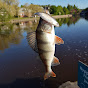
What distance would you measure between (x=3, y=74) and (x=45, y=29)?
8.52m

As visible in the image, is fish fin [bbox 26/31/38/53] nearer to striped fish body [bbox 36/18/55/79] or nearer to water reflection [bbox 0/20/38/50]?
striped fish body [bbox 36/18/55/79]

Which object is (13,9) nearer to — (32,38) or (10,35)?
(10,35)

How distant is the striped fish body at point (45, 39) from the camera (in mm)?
2331

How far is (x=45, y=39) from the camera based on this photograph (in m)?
2.42

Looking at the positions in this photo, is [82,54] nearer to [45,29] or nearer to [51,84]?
[51,84]

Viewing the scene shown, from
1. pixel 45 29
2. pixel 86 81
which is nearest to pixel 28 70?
pixel 86 81

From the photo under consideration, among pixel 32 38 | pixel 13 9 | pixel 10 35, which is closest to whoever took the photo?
pixel 32 38

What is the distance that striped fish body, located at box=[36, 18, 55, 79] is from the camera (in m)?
2.33

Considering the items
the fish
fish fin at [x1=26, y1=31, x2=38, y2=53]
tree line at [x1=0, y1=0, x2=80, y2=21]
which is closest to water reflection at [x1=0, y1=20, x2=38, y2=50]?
fish fin at [x1=26, y1=31, x2=38, y2=53]

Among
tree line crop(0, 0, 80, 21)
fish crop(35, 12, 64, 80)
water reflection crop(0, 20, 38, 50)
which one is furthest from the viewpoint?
tree line crop(0, 0, 80, 21)

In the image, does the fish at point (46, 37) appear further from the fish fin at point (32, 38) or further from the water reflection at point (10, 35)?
the water reflection at point (10, 35)

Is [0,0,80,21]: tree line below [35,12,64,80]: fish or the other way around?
the other way around

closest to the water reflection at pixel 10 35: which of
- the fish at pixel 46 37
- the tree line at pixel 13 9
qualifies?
the fish at pixel 46 37

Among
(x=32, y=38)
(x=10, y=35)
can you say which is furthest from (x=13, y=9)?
(x=32, y=38)
